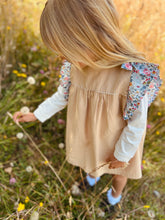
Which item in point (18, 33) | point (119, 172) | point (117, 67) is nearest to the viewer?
point (117, 67)

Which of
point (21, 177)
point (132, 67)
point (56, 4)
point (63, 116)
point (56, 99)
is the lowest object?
point (21, 177)

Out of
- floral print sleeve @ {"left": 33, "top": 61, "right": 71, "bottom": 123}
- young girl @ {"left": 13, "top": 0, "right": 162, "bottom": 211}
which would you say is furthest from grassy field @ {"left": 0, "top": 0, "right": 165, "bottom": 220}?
young girl @ {"left": 13, "top": 0, "right": 162, "bottom": 211}

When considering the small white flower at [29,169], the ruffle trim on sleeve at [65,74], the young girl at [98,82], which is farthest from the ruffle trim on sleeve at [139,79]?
the small white flower at [29,169]

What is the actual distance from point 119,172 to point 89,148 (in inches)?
8.9

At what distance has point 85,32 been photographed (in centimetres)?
69

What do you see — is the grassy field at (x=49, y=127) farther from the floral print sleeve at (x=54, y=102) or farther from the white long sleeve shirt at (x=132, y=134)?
the white long sleeve shirt at (x=132, y=134)

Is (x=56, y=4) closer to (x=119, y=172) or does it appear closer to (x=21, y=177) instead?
(x=119, y=172)

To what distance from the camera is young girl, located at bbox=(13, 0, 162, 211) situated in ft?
2.27

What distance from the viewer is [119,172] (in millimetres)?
1065

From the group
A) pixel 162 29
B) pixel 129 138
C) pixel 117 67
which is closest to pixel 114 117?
pixel 129 138

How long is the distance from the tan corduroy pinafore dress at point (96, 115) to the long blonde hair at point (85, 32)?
9 centimetres

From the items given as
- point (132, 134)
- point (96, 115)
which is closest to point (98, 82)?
point (96, 115)

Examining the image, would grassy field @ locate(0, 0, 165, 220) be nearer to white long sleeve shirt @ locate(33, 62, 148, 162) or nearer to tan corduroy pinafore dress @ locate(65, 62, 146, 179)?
tan corduroy pinafore dress @ locate(65, 62, 146, 179)

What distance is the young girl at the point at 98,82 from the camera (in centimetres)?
69
